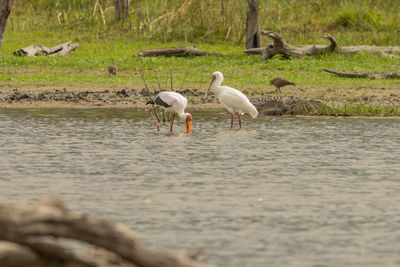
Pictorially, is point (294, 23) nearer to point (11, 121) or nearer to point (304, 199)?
point (11, 121)

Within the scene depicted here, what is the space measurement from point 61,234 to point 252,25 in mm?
17919

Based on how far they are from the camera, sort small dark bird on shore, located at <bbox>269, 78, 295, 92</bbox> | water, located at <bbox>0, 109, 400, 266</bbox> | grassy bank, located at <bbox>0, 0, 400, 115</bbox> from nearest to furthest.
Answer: water, located at <bbox>0, 109, 400, 266</bbox> < small dark bird on shore, located at <bbox>269, 78, 295, 92</bbox> < grassy bank, located at <bbox>0, 0, 400, 115</bbox>

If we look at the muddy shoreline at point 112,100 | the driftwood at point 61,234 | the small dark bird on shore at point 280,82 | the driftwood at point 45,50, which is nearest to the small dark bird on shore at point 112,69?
the muddy shoreline at point 112,100

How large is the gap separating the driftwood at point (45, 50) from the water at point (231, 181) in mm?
7734

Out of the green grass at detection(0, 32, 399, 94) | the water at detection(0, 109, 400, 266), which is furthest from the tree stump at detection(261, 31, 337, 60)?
the water at detection(0, 109, 400, 266)

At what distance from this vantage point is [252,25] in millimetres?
22000

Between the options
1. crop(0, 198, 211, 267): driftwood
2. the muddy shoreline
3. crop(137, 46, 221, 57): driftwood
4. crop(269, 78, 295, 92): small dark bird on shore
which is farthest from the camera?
crop(137, 46, 221, 57): driftwood

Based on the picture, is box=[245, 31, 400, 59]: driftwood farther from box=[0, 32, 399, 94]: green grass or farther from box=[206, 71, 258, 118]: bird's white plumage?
box=[206, 71, 258, 118]: bird's white plumage

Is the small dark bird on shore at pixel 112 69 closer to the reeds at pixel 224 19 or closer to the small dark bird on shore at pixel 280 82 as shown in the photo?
the small dark bird on shore at pixel 280 82

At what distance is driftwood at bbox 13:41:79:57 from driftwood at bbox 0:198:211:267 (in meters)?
17.4

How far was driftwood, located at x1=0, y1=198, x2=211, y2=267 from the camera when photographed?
14.7 feet

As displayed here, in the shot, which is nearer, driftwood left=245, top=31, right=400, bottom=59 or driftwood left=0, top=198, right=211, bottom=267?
driftwood left=0, top=198, right=211, bottom=267

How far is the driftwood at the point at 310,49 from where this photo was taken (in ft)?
67.8

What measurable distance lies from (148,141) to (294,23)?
51.2 feet
